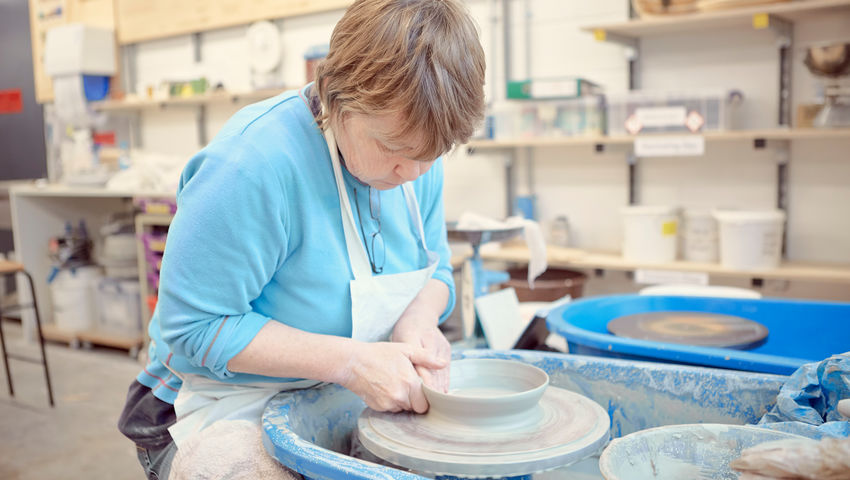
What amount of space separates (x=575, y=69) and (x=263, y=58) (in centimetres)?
215

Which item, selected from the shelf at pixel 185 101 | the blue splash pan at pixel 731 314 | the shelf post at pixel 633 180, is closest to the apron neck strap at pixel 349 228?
the blue splash pan at pixel 731 314

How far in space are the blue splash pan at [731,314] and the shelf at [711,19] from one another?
1444mm

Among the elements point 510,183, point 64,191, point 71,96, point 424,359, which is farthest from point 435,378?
point 71,96

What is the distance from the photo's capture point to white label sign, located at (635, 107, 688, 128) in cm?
316

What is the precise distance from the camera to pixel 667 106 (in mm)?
3234

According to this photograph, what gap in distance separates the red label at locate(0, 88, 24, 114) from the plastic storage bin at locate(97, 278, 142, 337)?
1.34 metres

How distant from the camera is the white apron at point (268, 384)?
125 centimetres

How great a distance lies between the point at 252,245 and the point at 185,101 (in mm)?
4064

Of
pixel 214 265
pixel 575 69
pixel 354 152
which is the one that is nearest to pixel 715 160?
pixel 575 69

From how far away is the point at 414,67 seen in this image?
1.01 meters

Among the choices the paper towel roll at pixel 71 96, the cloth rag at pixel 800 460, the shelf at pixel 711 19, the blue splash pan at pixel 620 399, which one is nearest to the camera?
the cloth rag at pixel 800 460

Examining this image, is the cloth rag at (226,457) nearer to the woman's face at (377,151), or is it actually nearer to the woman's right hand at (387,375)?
the woman's right hand at (387,375)

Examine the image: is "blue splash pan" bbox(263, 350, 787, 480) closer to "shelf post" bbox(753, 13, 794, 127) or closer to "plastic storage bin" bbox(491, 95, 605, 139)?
"plastic storage bin" bbox(491, 95, 605, 139)

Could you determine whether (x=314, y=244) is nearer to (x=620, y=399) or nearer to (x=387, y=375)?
(x=387, y=375)
